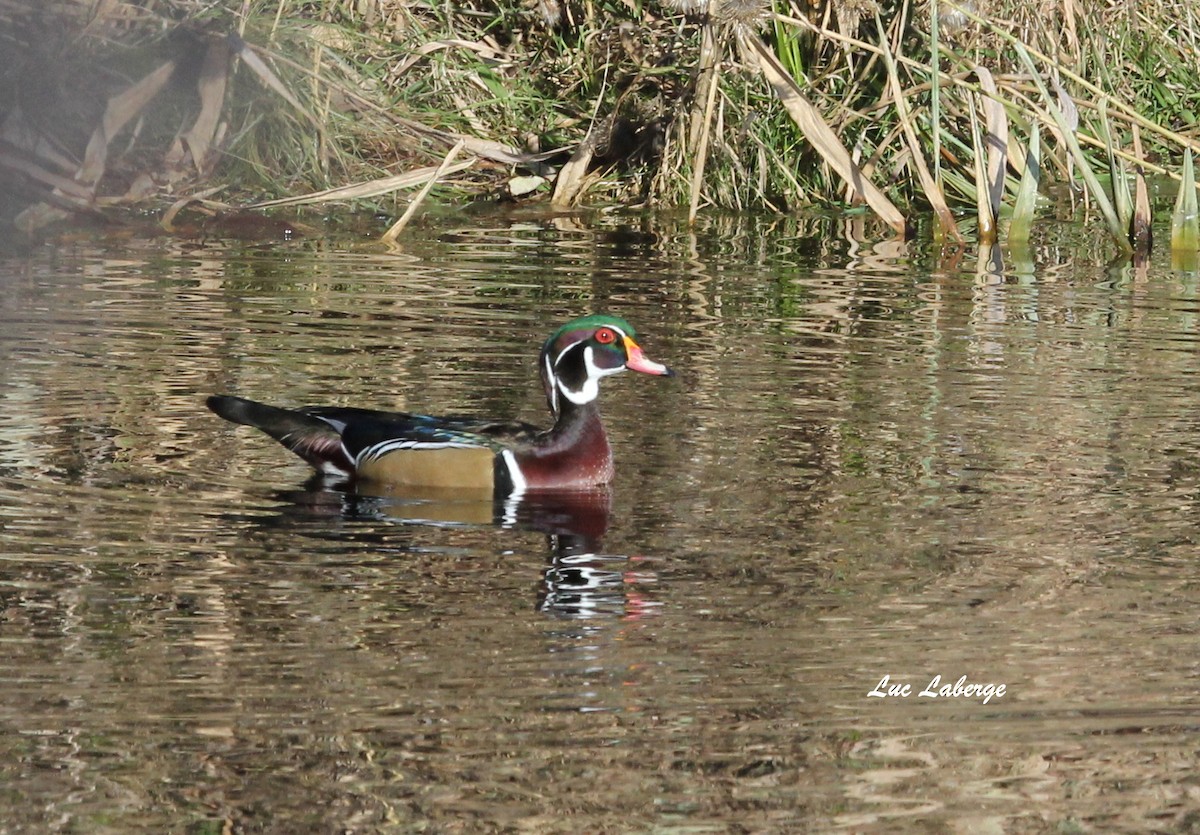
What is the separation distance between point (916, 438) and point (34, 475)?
3.25 m

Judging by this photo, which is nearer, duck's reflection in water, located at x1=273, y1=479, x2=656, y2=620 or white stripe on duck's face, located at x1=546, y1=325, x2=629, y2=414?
duck's reflection in water, located at x1=273, y1=479, x2=656, y2=620

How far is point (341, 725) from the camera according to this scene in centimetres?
475

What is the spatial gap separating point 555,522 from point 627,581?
0.89m

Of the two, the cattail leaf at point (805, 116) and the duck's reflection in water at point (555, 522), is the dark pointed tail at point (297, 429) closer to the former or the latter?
the duck's reflection in water at point (555, 522)

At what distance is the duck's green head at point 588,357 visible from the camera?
24.6ft

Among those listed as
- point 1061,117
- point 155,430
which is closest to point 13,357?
point 155,430

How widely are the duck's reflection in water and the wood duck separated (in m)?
0.06

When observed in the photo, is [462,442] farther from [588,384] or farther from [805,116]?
[805,116]

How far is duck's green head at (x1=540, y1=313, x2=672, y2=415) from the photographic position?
7.50 meters

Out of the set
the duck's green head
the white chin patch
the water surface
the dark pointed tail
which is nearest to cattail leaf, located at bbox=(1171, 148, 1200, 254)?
the water surface

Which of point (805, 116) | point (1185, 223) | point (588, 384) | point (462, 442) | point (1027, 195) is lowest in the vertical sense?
point (462, 442)

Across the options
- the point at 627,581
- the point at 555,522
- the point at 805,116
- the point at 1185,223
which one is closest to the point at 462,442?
the point at 555,522

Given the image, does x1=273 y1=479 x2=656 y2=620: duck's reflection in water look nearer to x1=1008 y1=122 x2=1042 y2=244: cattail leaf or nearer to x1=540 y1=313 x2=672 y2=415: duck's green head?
x1=540 y1=313 x2=672 y2=415: duck's green head

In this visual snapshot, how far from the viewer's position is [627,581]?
19.8 feet
